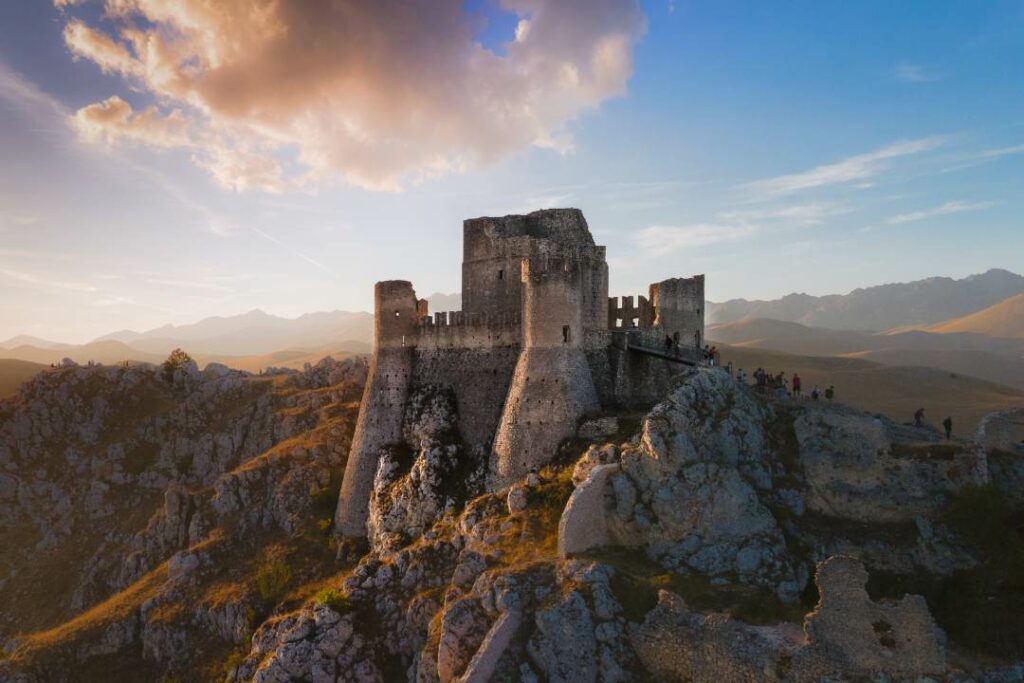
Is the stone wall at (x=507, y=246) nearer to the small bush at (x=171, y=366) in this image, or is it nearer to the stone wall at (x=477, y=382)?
the stone wall at (x=477, y=382)

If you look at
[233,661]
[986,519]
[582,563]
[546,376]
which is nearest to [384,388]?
[546,376]

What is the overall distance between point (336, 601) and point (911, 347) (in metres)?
169

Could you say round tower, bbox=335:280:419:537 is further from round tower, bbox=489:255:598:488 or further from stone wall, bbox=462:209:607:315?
round tower, bbox=489:255:598:488

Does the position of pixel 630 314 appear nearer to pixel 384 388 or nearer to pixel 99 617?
pixel 384 388

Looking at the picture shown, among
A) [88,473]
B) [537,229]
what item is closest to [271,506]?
[88,473]

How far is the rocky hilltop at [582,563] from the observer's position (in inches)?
770

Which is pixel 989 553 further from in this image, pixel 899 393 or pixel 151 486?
pixel 899 393

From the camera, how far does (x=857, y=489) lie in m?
25.2

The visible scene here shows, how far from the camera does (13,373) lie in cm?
7956

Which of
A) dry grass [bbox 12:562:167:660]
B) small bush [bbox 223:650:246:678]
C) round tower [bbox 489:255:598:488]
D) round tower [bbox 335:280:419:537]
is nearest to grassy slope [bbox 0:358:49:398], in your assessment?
dry grass [bbox 12:562:167:660]

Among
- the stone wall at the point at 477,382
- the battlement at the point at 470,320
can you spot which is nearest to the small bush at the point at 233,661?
the stone wall at the point at 477,382

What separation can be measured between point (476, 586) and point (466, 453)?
11.2 metres

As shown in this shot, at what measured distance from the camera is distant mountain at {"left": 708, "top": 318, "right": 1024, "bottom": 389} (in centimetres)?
11406

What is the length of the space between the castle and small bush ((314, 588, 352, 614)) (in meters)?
6.75
